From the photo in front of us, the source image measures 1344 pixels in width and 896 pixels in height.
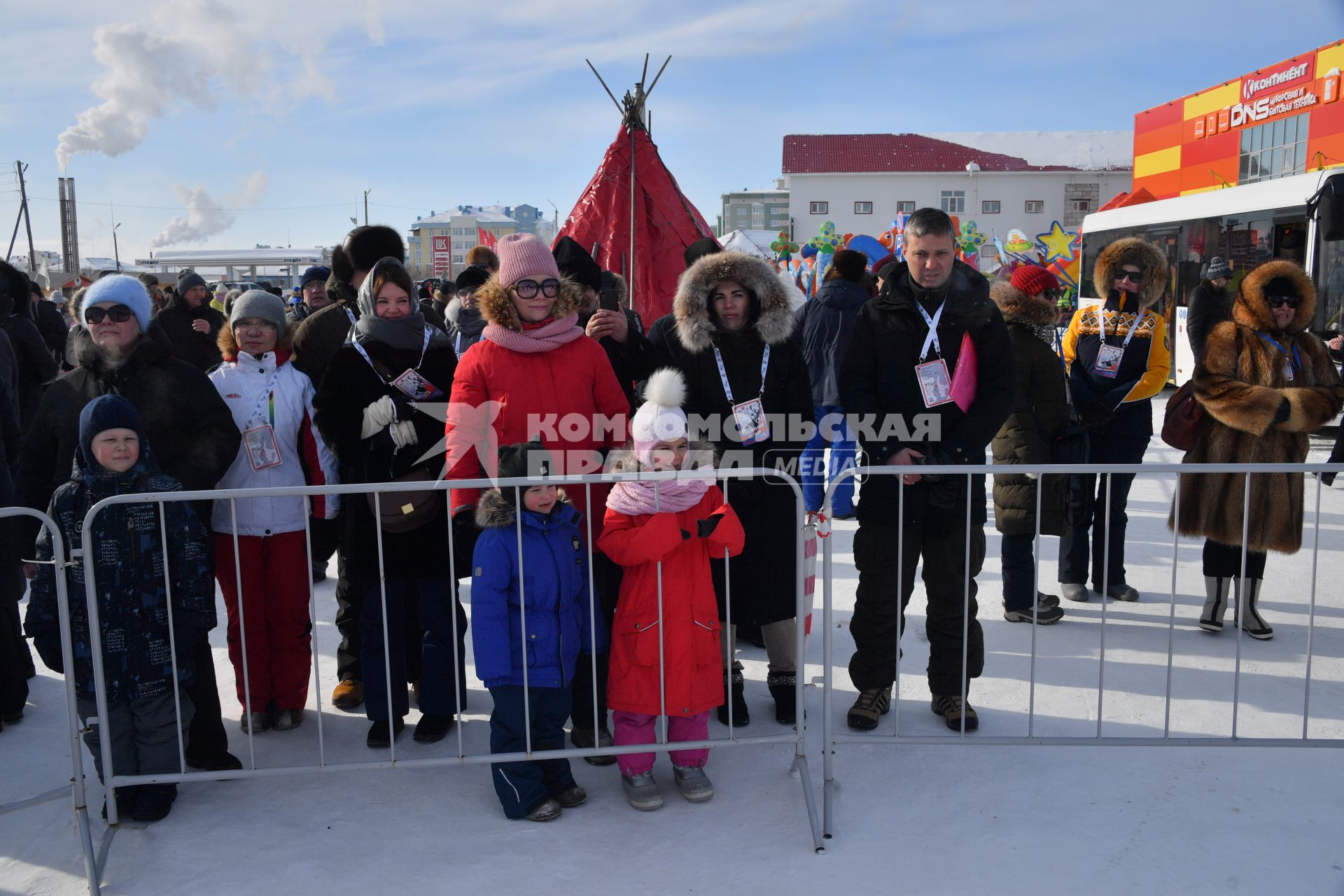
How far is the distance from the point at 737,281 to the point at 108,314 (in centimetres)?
230

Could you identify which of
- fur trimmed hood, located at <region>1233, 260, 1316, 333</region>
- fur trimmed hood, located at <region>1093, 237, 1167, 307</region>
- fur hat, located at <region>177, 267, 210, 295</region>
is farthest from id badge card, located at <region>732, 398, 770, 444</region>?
fur hat, located at <region>177, 267, 210, 295</region>

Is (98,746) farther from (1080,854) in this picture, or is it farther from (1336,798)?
(1336,798)

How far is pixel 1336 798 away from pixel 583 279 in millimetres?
3417

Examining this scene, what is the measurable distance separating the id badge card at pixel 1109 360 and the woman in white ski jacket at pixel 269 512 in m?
3.84

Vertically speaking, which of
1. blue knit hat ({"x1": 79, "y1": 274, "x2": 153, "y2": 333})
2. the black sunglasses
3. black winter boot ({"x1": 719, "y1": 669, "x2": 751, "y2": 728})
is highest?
blue knit hat ({"x1": 79, "y1": 274, "x2": 153, "y2": 333})

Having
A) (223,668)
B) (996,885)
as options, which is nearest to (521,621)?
(996,885)

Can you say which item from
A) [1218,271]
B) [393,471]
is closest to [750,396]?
[393,471]

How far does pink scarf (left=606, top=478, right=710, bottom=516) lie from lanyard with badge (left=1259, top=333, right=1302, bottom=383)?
3.10 meters

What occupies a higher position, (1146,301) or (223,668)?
(1146,301)

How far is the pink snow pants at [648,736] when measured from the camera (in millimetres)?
3297

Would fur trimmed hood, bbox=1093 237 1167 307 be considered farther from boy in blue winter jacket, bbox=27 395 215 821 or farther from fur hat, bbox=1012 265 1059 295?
boy in blue winter jacket, bbox=27 395 215 821

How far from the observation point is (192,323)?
23.8 feet

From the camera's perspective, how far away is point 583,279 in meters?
4.20

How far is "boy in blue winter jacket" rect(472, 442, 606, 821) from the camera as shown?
317 centimetres
